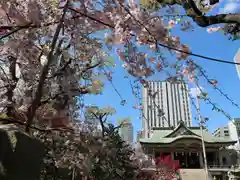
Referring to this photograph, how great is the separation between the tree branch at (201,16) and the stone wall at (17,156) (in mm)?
2288

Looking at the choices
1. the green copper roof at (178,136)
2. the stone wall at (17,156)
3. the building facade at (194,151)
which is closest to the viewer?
the stone wall at (17,156)

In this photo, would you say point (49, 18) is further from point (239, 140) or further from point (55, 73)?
point (239, 140)

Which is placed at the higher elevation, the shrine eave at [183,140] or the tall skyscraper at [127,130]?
the shrine eave at [183,140]

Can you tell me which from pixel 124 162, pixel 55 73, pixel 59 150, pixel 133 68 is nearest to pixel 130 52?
pixel 133 68

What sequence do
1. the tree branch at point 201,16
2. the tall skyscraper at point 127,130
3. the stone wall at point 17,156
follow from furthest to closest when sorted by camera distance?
the tall skyscraper at point 127,130
the tree branch at point 201,16
the stone wall at point 17,156

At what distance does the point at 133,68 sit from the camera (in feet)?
8.08

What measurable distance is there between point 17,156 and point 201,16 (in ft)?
8.34

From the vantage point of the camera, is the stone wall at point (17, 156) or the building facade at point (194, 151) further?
the building facade at point (194, 151)

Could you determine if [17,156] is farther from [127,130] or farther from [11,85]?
[127,130]

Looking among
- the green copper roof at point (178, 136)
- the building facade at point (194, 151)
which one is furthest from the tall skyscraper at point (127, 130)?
the green copper roof at point (178, 136)

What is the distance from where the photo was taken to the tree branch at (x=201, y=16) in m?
3.17

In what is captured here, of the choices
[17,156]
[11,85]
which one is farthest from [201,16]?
[17,156]

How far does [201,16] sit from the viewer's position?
3.19 meters

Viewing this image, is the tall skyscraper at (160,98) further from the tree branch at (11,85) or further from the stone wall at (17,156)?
the tree branch at (11,85)
